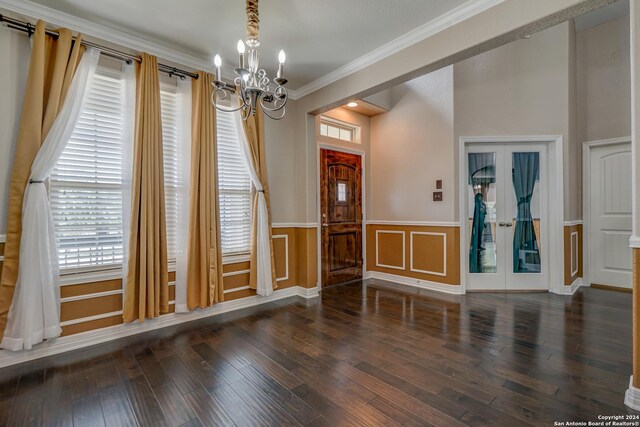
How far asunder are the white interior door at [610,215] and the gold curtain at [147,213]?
593 cm

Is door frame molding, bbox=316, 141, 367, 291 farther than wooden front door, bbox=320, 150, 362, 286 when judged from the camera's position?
No

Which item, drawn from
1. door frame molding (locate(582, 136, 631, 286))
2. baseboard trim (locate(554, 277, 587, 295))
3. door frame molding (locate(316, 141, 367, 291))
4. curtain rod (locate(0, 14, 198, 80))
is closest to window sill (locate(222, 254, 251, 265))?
door frame molding (locate(316, 141, 367, 291))

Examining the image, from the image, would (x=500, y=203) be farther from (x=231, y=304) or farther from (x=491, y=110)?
(x=231, y=304)

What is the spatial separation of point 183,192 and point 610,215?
5893mm

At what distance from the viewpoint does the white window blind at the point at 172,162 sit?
316cm

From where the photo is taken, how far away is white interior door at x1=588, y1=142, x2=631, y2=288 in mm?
4270

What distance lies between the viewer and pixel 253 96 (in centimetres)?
211

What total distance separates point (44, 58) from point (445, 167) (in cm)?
454

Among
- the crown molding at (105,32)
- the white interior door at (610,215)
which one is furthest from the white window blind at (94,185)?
the white interior door at (610,215)

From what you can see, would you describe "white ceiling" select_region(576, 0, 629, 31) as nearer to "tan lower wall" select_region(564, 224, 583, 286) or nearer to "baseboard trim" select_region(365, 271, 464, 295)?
"tan lower wall" select_region(564, 224, 583, 286)

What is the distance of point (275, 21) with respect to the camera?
2.68 meters

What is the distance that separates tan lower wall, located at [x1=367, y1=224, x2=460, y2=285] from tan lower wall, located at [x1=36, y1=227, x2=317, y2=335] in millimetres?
1475

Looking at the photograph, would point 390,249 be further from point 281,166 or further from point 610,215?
point 610,215

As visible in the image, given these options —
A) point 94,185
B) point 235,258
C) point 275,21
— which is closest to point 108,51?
point 94,185
